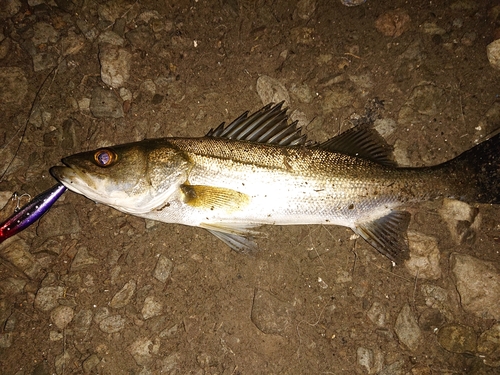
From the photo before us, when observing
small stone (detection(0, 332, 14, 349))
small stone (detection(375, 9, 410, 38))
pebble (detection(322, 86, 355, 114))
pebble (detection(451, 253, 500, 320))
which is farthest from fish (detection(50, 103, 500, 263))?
small stone (detection(0, 332, 14, 349))

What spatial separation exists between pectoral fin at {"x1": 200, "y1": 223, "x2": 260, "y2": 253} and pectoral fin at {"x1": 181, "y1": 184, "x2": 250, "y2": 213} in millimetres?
200

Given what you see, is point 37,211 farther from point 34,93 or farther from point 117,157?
point 34,93

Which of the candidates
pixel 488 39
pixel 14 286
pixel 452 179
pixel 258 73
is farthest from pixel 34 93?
pixel 488 39

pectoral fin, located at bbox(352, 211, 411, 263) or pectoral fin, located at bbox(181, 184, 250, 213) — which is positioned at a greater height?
pectoral fin, located at bbox(181, 184, 250, 213)

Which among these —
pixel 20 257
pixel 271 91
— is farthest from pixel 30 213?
pixel 271 91

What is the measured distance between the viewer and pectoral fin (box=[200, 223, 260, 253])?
3.07 m

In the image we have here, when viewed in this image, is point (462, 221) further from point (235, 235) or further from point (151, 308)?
point (151, 308)

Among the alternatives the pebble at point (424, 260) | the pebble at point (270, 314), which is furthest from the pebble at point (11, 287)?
the pebble at point (424, 260)

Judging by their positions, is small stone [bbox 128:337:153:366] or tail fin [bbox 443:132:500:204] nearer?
tail fin [bbox 443:132:500:204]

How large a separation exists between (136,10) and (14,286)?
3145 mm

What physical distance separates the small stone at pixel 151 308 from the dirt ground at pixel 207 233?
1cm

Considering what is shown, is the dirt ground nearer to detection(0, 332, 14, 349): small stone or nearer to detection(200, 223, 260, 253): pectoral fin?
detection(0, 332, 14, 349): small stone

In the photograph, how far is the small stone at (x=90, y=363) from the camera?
3133mm

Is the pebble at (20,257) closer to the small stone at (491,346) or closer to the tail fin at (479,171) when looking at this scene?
the tail fin at (479,171)
